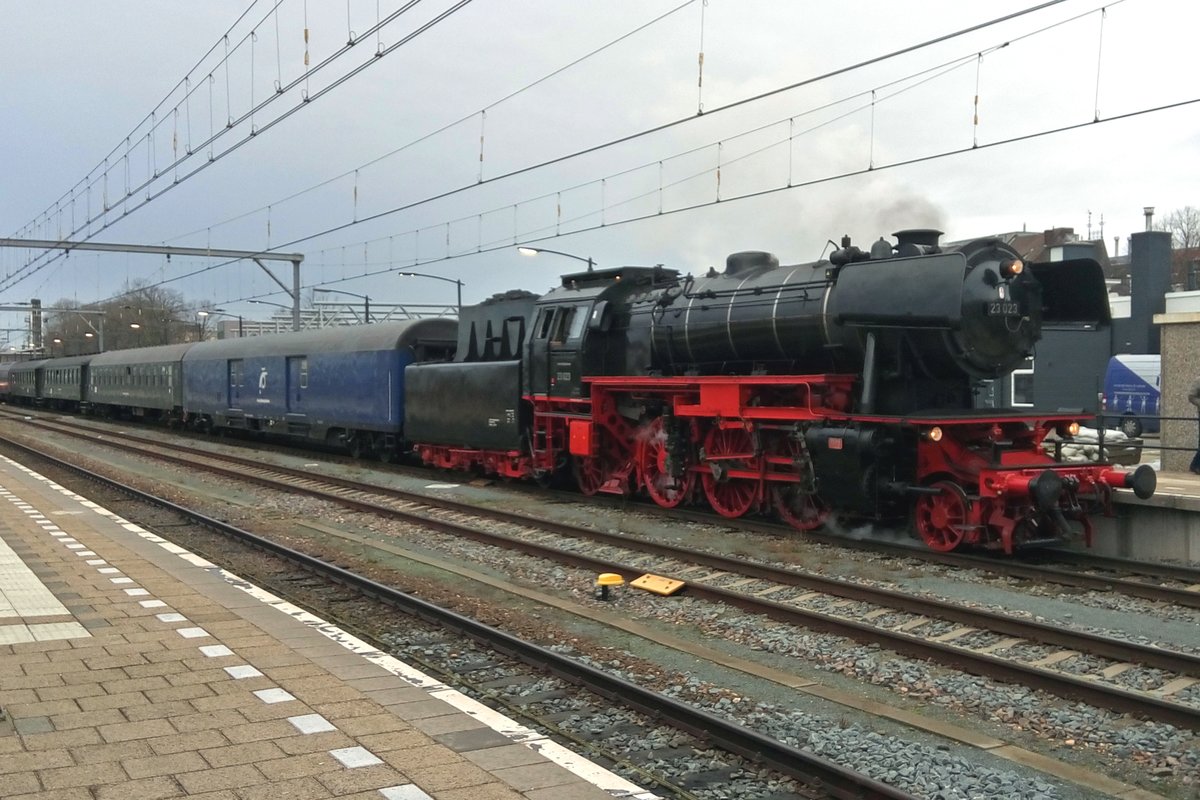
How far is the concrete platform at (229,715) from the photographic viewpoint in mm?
4195

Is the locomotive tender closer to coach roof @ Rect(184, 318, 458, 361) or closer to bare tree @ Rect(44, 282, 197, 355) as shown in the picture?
coach roof @ Rect(184, 318, 458, 361)

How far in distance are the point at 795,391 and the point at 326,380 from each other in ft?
47.7

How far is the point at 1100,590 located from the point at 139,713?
7.89 m

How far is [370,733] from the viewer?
4.82 m

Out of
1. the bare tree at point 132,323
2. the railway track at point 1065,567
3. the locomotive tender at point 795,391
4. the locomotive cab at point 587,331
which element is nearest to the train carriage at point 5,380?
the bare tree at point 132,323

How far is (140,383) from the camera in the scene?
1524 inches

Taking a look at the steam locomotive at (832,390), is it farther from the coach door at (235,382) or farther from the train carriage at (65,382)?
the train carriage at (65,382)

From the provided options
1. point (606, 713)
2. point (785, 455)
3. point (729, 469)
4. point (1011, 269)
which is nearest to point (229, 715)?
point (606, 713)

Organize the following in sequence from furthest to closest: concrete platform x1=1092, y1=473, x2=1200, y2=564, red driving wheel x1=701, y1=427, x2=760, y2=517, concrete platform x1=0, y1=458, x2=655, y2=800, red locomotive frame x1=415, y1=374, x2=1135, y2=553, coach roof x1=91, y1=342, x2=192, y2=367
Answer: coach roof x1=91, y1=342, x2=192, y2=367
red driving wheel x1=701, y1=427, x2=760, y2=517
concrete platform x1=1092, y1=473, x2=1200, y2=564
red locomotive frame x1=415, y1=374, x2=1135, y2=553
concrete platform x1=0, y1=458, x2=655, y2=800

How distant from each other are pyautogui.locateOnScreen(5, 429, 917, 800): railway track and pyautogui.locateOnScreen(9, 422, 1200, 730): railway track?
198 centimetres

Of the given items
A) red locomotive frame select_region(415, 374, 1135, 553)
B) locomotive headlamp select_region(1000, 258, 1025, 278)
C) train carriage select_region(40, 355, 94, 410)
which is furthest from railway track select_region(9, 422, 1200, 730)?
train carriage select_region(40, 355, 94, 410)

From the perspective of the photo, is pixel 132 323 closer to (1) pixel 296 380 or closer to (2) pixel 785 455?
(1) pixel 296 380

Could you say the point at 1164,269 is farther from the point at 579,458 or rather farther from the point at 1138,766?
the point at 1138,766

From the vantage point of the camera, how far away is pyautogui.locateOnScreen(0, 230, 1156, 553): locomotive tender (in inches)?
410
